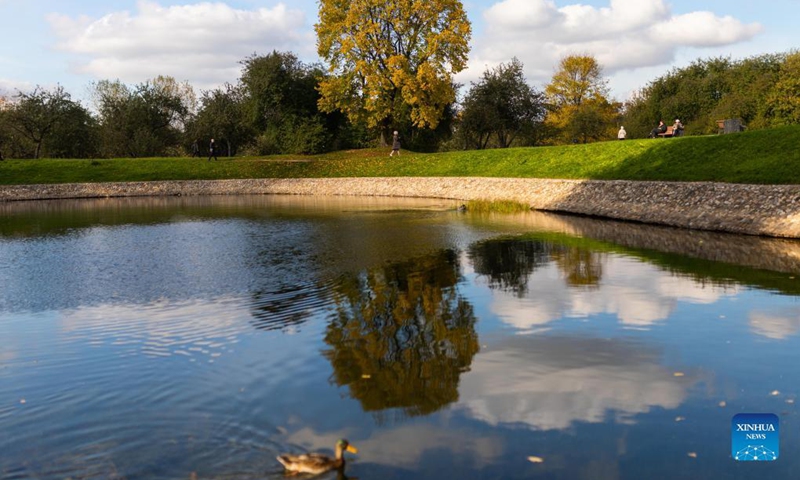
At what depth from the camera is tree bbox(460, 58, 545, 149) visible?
252 ft

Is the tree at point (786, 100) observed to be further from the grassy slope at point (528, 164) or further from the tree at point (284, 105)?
the tree at point (284, 105)

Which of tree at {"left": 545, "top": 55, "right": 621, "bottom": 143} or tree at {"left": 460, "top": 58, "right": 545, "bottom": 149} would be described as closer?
tree at {"left": 460, "top": 58, "right": 545, "bottom": 149}

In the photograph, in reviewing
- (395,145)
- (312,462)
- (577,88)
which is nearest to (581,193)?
(395,145)

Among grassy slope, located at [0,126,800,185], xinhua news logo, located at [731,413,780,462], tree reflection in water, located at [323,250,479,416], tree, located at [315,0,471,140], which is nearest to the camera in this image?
xinhua news logo, located at [731,413,780,462]

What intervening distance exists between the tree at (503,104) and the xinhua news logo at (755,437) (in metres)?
69.4

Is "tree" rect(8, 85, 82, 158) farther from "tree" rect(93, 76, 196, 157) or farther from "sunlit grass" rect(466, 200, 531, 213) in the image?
"sunlit grass" rect(466, 200, 531, 213)

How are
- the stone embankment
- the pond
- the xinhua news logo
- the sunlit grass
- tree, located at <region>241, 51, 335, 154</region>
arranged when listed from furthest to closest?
tree, located at <region>241, 51, 335, 154</region> → the sunlit grass → the stone embankment → the pond → the xinhua news logo

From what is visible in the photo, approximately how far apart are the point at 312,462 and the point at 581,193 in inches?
1333

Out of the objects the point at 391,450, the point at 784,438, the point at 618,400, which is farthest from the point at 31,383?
the point at 784,438

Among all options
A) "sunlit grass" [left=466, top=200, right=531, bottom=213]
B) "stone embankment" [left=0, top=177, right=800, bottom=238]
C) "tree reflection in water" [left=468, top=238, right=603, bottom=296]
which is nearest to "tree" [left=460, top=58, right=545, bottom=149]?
"stone embankment" [left=0, top=177, right=800, bottom=238]

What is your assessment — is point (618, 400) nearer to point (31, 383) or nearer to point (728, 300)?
point (728, 300)

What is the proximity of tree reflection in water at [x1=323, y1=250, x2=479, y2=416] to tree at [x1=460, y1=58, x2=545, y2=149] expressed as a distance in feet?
193

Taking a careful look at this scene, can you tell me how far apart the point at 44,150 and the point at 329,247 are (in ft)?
230

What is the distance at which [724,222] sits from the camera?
2869cm
